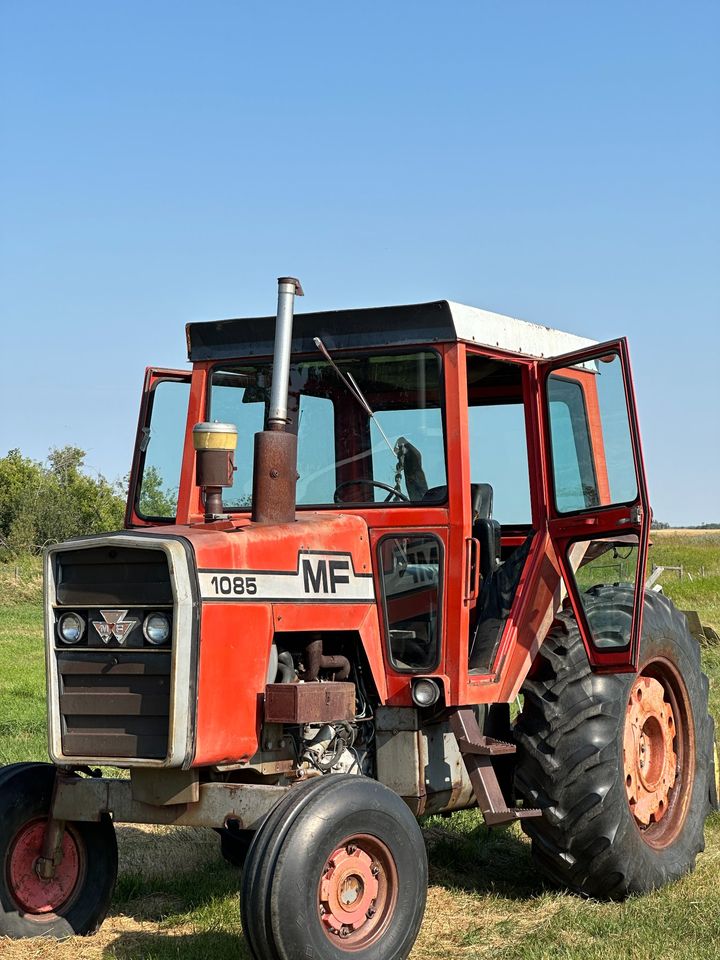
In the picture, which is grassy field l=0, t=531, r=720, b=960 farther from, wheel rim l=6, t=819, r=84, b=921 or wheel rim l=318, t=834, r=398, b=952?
wheel rim l=318, t=834, r=398, b=952

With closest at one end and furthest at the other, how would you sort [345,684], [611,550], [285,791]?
[285,791]
[345,684]
[611,550]

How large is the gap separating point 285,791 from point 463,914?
4.58ft

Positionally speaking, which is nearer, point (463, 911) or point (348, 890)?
point (348, 890)

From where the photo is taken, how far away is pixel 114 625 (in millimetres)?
5074

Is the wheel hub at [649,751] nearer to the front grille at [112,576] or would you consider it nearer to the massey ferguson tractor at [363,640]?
the massey ferguson tractor at [363,640]

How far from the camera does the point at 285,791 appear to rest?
4.86 m

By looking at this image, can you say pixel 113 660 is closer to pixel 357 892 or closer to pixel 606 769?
pixel 357 892

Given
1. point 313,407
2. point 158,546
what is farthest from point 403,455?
point 158,546

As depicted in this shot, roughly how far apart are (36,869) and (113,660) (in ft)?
3.61

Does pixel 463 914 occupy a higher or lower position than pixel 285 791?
lower

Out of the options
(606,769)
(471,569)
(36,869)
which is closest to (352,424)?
(471,569)

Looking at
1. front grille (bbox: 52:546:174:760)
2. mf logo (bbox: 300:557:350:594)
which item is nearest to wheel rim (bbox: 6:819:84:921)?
front grille (bbox: 52:546:174:760)

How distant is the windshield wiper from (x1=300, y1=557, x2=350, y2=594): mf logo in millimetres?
675

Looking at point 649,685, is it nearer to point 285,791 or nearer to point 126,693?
point 285,791
